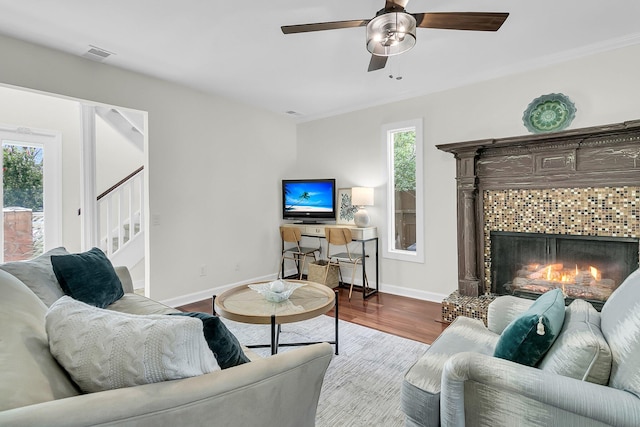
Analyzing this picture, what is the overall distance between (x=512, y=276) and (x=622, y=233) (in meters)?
0.95

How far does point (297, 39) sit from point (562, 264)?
314 cm

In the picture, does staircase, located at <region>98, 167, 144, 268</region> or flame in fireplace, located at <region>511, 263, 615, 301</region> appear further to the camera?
A: staircase, located at <region>98, 167, 144, 268</region>

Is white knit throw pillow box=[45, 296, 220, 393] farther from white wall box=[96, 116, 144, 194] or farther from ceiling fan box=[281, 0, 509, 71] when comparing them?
white wall box=[96, 116, 144, 194]

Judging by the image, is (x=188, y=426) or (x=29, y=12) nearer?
(x=188, y=426)

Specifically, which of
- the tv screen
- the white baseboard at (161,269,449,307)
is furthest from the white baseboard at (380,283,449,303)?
the tv screen

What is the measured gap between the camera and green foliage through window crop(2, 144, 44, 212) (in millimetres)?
3744

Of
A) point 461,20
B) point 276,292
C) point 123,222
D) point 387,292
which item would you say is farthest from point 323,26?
point 123,222

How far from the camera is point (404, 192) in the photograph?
4.14 metres

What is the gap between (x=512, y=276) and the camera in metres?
3.32

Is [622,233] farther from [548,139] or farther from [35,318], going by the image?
[35,318]

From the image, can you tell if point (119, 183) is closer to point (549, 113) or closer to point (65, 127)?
point (65, 127)

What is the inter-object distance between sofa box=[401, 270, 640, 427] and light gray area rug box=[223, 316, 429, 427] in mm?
533

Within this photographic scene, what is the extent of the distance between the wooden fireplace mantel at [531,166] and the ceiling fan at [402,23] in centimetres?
148

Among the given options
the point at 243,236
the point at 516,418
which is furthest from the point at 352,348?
the point at 243,236
